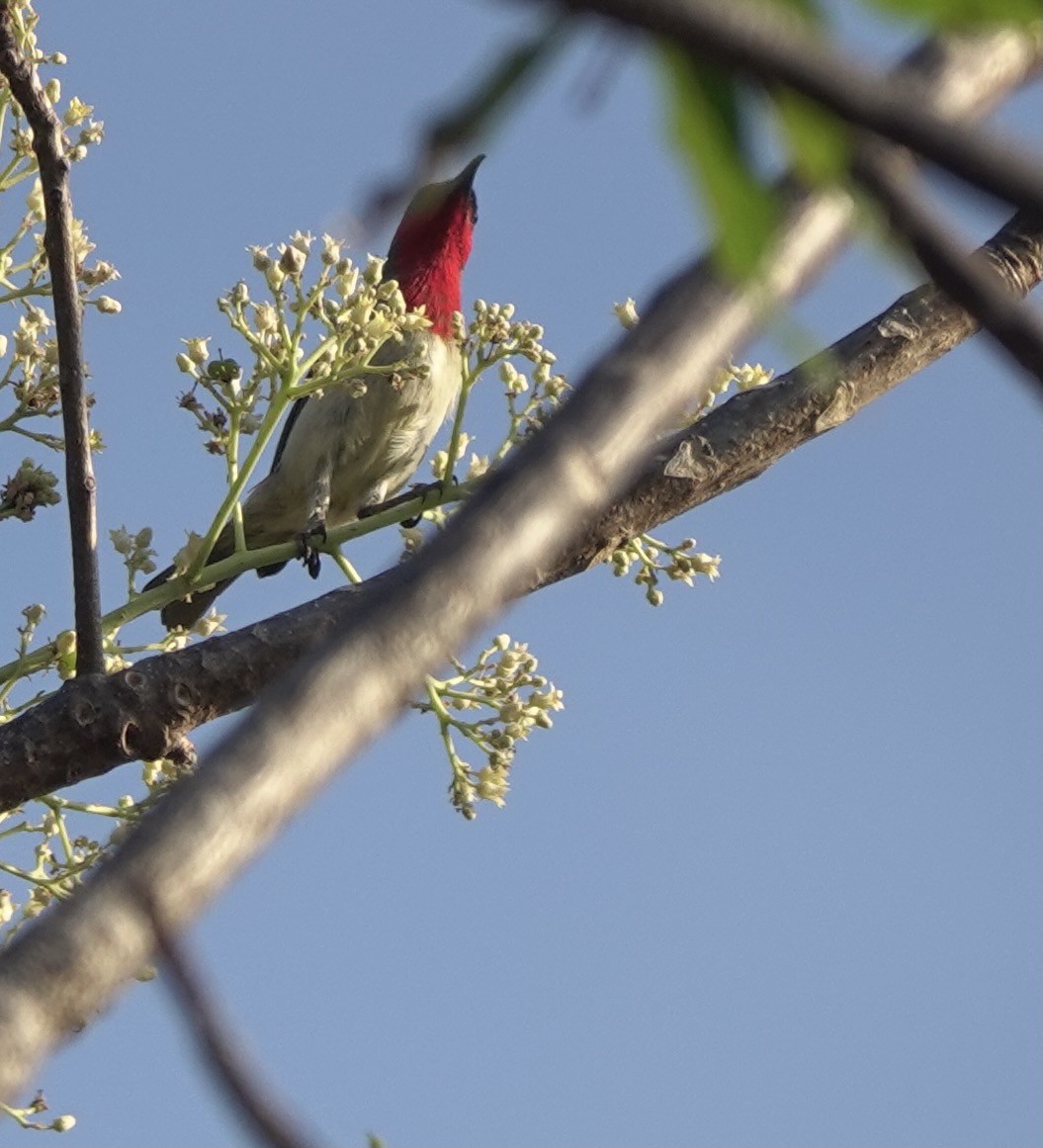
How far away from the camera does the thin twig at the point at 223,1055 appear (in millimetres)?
591

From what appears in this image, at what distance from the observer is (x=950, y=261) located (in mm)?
550

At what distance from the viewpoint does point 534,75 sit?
2.21ft

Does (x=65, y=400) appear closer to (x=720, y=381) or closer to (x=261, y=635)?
(x=261, y=635)

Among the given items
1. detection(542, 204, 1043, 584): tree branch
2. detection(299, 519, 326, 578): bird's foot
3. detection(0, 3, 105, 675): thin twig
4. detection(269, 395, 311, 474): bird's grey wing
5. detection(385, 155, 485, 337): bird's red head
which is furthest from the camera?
detection(385, 155, 485, 337): bird's red head

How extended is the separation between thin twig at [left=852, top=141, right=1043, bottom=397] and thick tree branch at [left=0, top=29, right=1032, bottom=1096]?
0.38ft

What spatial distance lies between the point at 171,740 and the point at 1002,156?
2.94 meters

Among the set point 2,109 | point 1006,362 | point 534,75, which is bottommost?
point 1006,362

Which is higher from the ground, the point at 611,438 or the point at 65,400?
the point at 65,400

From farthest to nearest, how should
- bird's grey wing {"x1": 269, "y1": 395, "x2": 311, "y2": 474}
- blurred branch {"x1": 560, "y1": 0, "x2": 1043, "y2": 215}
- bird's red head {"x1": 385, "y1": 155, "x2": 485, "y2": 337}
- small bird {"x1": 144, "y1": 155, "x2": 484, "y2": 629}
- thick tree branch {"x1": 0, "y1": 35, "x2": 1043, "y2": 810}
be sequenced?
bird's red head {"x1": 385, "y1": 155, "x2": 485, "y2": 337}, bird's grey wing {"x1": 269, "y1": 395, "x2": 311, "y2": 474}, small bird {"x1": 144, "y1": 155, "x2": 484, "y2": 629}, thick tree branch {"x1": 0, "y1": 35, "x2": 1043, "y2": 810}, blurred branch {"x1": 560, "y1": 0, "x2": 1043, "y2": 215}

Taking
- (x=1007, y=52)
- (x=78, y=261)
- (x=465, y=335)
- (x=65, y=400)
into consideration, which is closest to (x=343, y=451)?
(x=465, y=335)

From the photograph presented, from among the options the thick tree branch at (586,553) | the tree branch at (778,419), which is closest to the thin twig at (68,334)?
the thick tree branch at (586,553)

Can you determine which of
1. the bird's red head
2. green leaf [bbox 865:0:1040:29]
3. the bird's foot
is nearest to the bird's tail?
the bird's foot

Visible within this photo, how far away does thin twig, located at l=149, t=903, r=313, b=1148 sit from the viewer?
59 centimetres

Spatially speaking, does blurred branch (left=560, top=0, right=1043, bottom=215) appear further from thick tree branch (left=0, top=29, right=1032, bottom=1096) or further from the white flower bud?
the white flower bud
